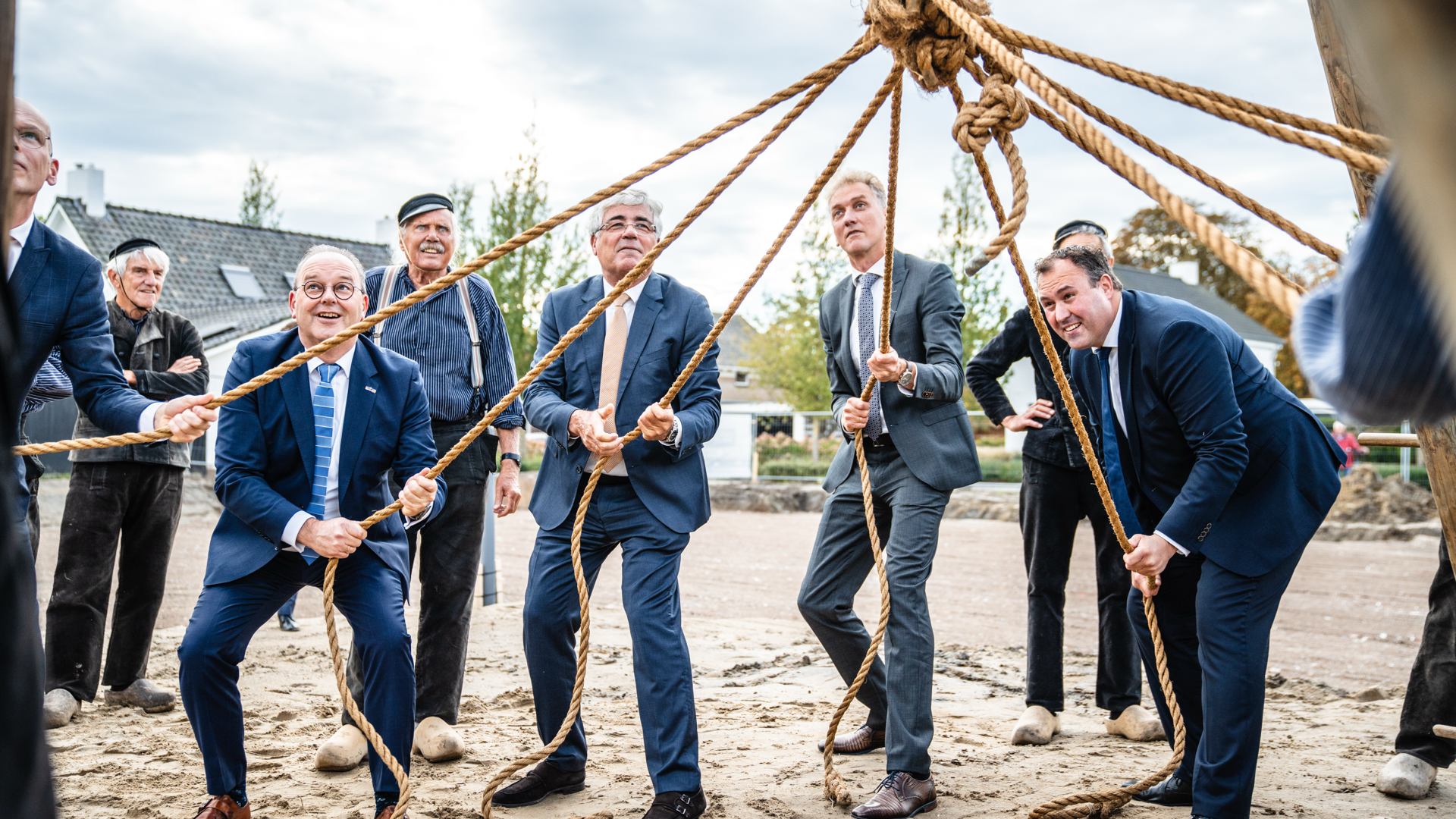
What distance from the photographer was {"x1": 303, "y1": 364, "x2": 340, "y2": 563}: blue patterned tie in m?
3.36

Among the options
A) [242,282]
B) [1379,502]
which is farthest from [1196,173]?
[242,282]

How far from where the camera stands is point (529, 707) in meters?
4.82

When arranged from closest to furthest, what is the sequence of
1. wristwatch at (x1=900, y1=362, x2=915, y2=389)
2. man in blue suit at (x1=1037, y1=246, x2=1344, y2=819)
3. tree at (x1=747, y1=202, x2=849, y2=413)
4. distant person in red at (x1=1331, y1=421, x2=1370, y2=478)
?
man in blue suit at (x1=1037, y1=246, x2=1344, y2=819) → distant person in red at (x1=1331, y1=421, x2=1370, y2=478) → wristwatch at (x1=900, y1=362, x2=915, y2=389) → tree at (x1=747, y1=202, x2=849, y2=413)

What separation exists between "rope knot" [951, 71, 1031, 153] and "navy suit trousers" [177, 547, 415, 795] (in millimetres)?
2167

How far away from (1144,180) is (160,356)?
5088mm

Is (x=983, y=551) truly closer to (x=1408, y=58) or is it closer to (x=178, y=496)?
(x=178, y=496)

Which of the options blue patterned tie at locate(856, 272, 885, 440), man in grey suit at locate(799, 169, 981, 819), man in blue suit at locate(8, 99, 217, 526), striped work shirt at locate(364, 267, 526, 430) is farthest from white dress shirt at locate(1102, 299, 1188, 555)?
man in blue suit at locate(8, 99, 217, 526)

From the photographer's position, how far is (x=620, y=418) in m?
3.72

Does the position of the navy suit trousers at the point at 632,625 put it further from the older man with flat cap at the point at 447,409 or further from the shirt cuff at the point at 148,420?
the shirt cuff at the point at 148,420

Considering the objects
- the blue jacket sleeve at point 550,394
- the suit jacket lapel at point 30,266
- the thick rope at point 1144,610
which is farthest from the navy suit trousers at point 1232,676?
the suit jacket lapel at point 30,266

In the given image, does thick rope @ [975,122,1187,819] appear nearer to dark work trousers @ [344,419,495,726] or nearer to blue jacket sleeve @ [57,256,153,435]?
dark work trousers @ [344,419,495,726]

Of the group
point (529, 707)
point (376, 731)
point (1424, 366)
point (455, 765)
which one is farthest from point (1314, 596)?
point (1424, 366)

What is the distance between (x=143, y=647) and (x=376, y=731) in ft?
7.77

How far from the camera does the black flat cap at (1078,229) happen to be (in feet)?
14.7
